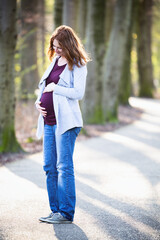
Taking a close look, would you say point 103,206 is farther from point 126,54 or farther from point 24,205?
point 126,54

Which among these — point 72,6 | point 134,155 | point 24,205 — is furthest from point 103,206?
point 72,6

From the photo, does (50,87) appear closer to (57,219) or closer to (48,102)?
(48,102)

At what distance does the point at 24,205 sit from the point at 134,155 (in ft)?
13.6

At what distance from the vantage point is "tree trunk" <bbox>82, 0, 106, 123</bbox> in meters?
13.1

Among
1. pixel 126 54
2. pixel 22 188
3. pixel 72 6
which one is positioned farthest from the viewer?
pixel 126 54

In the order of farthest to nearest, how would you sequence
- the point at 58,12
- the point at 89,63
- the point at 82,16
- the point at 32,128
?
the point at 82,16
the point at 58,12
the point at 89,63
the point at 32,128

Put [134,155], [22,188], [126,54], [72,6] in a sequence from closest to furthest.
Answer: [22,188] → [134,155] → [72,6] → [126,54]

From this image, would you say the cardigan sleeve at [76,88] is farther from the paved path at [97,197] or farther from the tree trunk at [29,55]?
the tree trunk at [29,55]

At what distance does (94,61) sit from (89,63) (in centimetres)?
20

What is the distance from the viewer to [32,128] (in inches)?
497

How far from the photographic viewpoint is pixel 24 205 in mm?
5066

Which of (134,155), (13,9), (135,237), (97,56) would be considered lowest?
(134,155)

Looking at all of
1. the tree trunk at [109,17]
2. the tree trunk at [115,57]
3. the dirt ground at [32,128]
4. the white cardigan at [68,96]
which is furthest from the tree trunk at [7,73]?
the tree trunk at [109,17]

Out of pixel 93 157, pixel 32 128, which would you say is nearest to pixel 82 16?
pixel 32 128
